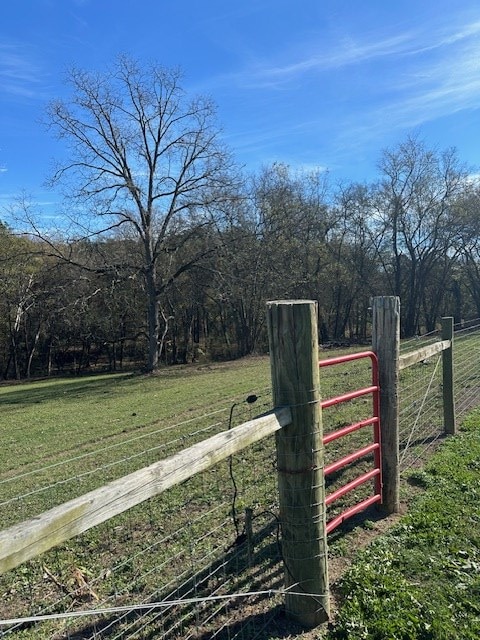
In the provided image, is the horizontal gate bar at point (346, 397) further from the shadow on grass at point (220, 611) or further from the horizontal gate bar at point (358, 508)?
the shadow on grass at point (220, 611)

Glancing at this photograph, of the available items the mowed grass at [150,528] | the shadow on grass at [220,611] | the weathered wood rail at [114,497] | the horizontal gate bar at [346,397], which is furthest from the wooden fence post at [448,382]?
the weathered wood rail at [114,497]

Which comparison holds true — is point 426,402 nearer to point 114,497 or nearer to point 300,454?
point 300,454

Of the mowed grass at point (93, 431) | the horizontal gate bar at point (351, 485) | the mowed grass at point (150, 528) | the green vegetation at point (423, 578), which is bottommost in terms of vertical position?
the mowed grass at point (93, 431)

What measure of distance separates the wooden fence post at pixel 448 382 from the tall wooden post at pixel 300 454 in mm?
3929

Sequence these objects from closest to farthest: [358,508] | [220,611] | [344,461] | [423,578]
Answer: [220,611]
[423,578]
[344,461]
[358,508]

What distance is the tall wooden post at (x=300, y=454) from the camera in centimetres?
281

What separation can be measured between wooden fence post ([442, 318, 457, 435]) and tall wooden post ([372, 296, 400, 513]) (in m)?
2.29

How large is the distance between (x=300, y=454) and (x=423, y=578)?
4.06 feet

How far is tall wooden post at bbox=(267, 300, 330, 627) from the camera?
9.23ft

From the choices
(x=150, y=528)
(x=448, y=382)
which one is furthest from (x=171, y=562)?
(x=448, y=382)

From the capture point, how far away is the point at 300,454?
2.81 metres

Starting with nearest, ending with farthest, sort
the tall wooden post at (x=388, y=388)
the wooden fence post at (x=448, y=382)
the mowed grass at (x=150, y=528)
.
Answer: the mowed grass at (x=150, y=528)
the tall wooden post at (x=388, y=388)
the wooden fence post at (x=448, y=382)

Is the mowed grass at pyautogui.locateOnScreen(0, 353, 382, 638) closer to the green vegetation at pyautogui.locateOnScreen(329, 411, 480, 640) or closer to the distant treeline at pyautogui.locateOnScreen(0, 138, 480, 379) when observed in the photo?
the green vegetation at pyautogui.locateOnScreen(329, 411, 480, 640)

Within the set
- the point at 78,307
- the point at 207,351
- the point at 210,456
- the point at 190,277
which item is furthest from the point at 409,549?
the point at 207,351
